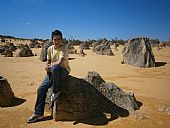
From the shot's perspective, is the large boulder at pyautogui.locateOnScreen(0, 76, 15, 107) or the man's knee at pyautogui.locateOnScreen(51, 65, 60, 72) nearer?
the man's knee at pyautogui.locateOnScreen(51, 65, 60, 72)

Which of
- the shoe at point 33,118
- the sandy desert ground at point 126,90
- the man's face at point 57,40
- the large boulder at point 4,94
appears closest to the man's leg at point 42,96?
the shoe at point 33,118

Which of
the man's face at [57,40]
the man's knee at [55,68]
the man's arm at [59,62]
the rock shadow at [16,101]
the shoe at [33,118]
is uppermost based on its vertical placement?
the man's face at [57,40]

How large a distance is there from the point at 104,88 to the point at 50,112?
1.44m

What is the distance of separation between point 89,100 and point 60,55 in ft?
4.10

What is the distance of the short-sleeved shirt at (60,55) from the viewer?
16.9 feet

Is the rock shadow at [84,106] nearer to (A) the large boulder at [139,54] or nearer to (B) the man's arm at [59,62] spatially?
(B) the man's arm at [59,62]

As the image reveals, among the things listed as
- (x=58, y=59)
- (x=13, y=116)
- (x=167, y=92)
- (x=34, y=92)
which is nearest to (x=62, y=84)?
A: (x=58, y=59)

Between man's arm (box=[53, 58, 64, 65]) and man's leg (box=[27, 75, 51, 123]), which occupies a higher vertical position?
man's arm (box=[53, 58, 64, 65])

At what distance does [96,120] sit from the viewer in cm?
525

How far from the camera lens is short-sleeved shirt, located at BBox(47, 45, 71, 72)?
5143mm

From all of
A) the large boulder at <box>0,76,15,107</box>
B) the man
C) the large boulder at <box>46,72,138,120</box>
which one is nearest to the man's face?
the man

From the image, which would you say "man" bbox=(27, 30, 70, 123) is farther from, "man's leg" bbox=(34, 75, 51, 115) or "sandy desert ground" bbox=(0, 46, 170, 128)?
"sandy desert ground" bbox=(0, 46, 170, 128)

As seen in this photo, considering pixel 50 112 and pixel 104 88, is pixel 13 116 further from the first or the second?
pixel 104 88

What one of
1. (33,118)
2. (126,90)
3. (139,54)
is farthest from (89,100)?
(139,54)
